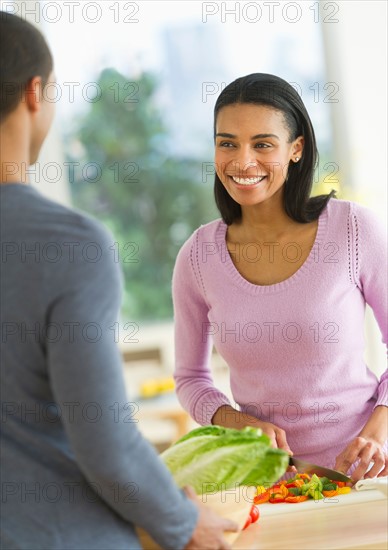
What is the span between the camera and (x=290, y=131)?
7.04ft

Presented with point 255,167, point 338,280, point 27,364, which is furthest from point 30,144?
point 338,280

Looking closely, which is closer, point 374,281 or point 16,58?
point 16,58

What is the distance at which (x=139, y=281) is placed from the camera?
6371 mm

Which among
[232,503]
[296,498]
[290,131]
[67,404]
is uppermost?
[290,131]

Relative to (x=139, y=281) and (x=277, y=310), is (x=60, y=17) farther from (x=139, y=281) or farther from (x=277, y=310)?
(x=277, y=310)

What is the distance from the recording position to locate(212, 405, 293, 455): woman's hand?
1.98 metres

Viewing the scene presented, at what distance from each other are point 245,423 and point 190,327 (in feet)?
1.04

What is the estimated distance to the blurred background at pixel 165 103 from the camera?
586 centimetres

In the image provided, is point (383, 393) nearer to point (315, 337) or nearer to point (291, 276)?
point (315, 337)

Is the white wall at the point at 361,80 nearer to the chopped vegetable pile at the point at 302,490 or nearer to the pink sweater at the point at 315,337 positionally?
the pink sweater at the point at 315,337

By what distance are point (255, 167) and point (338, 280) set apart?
339 millimetres

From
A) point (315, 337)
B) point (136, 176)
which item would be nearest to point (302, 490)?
point (315, 337)

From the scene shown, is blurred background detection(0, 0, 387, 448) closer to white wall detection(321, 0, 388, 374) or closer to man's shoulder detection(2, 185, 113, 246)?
white wall detection(321, 0, 388, 374)

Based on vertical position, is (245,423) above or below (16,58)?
below
